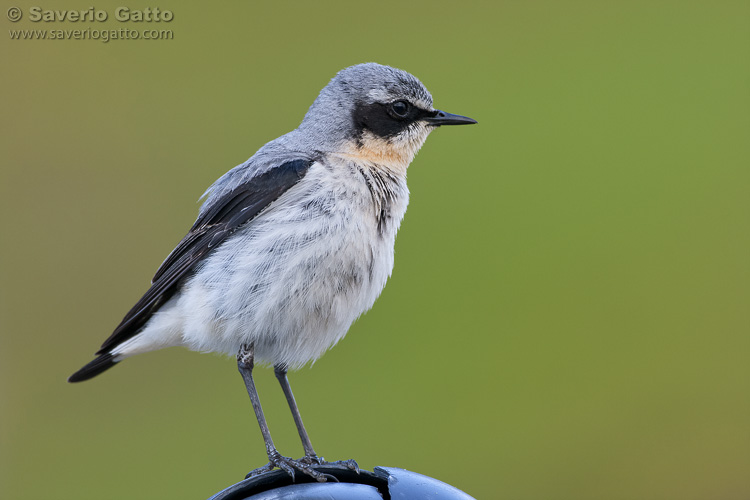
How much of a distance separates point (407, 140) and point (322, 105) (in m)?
0.46

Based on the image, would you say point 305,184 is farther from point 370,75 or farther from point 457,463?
point 457,463

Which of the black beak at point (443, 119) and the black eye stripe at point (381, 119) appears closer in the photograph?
the black eye stripe at point (381, 119)

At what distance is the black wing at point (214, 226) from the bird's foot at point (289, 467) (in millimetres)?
1006

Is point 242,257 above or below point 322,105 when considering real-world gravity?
below

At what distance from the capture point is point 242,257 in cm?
361

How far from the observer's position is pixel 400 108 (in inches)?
162

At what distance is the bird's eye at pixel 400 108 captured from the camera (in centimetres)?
410

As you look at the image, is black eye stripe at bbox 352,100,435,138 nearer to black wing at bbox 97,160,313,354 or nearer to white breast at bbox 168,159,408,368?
white breast at bbox 168,159,408,368

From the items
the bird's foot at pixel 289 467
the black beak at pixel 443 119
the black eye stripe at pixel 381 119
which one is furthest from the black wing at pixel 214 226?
the bird's foot at pixel 289 467

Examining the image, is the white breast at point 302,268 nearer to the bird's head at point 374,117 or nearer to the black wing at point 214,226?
the black wing at point 214,226

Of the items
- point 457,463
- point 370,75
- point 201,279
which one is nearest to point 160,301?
point 201,279

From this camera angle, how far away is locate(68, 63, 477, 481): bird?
352cm

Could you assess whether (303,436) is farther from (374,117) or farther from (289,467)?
(374,117)

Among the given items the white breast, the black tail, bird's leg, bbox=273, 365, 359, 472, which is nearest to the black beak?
the white breast
